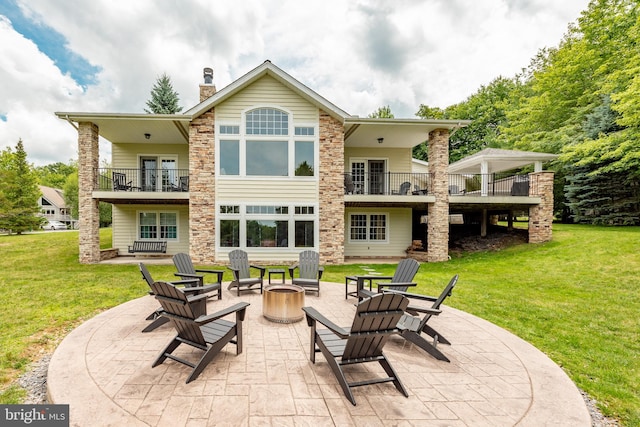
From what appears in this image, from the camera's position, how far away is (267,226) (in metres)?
11.4

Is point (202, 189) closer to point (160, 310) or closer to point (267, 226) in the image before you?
point (267, 226)

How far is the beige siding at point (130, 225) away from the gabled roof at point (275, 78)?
541 cm

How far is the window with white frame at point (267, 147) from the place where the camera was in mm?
11141

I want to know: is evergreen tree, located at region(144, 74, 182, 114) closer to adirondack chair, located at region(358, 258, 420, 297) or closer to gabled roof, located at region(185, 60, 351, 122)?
gabled roof, located at region(185, 60, 351, 122)

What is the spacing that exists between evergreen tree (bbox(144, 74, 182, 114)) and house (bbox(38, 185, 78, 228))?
33.7m

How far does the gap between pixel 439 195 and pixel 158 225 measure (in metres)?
13.5

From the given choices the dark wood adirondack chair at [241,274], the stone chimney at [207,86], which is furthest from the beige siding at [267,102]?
the dark wood adirondack chair at [241,274]

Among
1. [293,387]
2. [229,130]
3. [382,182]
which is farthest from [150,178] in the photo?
[293,387]

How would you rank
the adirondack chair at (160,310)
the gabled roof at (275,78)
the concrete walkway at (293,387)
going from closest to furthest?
the concrete walkway at (293,387) < the adirondack chair at (160,310) < the gabled roof at (275,78)

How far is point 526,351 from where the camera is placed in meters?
3.86

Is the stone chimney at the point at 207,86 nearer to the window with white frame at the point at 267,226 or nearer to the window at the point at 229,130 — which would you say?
the window at the point at 229,130

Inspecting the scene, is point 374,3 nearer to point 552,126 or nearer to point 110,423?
point 110,423

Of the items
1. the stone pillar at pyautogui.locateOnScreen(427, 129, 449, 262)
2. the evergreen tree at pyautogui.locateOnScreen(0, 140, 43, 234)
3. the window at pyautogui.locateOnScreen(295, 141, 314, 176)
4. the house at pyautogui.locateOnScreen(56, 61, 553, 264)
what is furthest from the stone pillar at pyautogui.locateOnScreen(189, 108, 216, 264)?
the evergreen tree at pyautogui.locateOnScreen(0, 140, 43, 234)

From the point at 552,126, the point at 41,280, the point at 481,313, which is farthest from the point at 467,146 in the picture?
the point at 41,280
